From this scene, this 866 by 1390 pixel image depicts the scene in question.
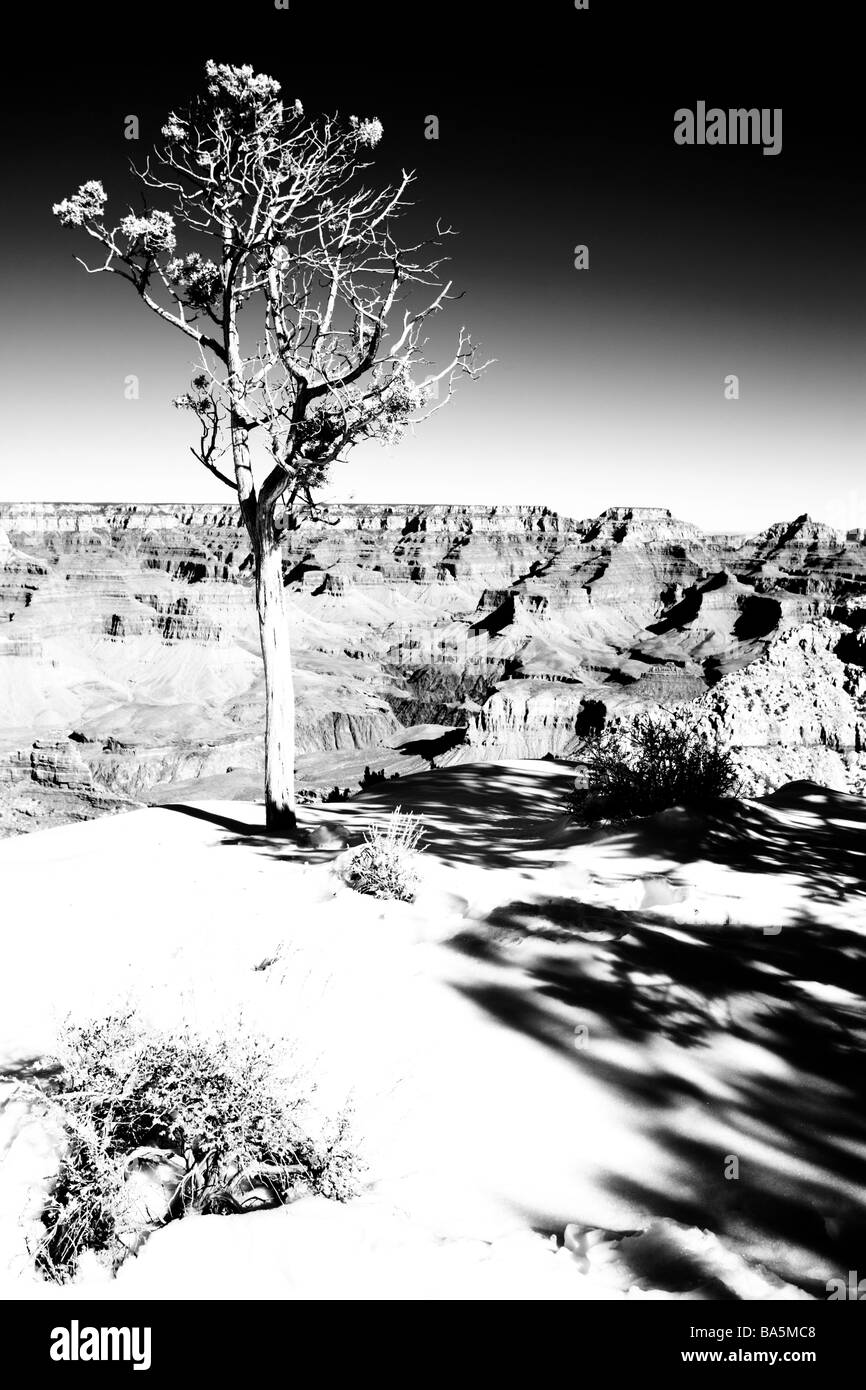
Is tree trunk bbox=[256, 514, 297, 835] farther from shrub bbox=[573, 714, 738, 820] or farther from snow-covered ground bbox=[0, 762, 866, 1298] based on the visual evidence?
shrub bbox=[573, 714, 738, 820]

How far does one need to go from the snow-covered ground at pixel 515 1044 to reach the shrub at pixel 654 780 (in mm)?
1350

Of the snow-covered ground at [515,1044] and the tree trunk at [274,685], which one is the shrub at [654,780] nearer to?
the snow-covered ground at [515,1044]

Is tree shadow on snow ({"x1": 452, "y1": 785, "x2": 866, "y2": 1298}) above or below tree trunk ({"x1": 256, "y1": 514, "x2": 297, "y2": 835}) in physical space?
below

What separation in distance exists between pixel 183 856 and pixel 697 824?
4077mm

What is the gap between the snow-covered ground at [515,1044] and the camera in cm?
196

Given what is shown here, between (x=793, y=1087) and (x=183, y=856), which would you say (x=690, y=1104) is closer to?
(x=793, y=1087)

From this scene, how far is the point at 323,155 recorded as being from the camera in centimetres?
731

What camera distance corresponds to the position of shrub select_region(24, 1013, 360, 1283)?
1.99 meters

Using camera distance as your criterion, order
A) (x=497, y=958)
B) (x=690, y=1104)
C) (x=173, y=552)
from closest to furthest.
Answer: (x=690, y=1104) → (x=497, y=958) → (x=173, y=552)

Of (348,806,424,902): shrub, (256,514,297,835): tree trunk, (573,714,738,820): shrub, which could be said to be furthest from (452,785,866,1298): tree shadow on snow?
(256,514,297,835): tree trunk

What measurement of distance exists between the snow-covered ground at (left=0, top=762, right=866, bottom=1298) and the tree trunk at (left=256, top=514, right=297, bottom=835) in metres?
1.66

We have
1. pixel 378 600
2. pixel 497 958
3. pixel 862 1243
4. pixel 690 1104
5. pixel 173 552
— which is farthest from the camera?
pixel 378 600

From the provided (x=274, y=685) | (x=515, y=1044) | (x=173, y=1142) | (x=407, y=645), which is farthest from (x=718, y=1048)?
(x=407, y=645)
